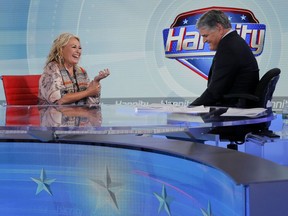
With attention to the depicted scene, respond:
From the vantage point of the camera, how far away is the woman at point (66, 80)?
2.84 m

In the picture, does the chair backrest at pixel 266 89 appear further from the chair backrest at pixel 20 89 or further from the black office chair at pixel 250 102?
the chair backrest at pixel 20 89

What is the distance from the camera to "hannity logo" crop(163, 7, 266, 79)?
16.8 feet

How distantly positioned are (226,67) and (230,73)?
4 centimetres

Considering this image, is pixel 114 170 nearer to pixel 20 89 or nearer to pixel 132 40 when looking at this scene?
pixel 20 89

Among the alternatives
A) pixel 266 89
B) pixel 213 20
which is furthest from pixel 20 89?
pixel 266 89

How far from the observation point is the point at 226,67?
9.29 feet

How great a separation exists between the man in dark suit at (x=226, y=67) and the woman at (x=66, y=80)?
2.13 ft

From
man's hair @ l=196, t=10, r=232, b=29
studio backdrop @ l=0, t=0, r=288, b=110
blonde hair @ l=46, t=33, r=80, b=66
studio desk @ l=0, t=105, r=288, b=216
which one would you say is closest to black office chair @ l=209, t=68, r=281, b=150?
man's hair @ l=196, t=10, r=232, b=29

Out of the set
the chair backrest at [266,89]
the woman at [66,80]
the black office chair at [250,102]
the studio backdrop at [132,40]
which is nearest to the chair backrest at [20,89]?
the woman at [66,80]

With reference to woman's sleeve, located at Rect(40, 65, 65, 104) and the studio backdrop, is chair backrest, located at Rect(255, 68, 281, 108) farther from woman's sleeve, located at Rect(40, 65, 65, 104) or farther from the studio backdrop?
the studio backdrop

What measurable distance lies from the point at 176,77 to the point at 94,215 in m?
4.03

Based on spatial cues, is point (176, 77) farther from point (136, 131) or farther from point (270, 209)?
point (270, 209)

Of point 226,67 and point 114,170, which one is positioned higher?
point 226,67

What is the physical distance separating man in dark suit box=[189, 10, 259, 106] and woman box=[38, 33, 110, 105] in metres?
0.65
